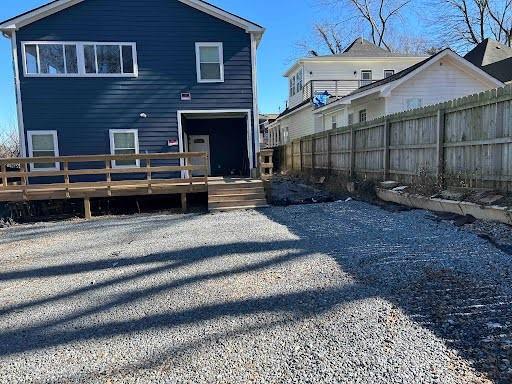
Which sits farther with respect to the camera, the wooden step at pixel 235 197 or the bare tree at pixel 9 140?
the bare tree at pixel 9 140

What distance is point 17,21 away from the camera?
1127 cm

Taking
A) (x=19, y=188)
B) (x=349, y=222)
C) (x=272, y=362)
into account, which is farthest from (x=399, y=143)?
(x=19, y=188)

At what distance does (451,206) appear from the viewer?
665 cm

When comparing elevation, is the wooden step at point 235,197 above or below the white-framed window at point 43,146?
below

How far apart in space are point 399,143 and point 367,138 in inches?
70.2

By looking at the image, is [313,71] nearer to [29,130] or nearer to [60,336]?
[29,130]

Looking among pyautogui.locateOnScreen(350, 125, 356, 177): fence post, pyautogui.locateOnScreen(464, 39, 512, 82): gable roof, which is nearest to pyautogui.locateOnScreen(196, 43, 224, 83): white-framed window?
pyautogui.locateOnScreen(350, 125, 356, 177): fence post

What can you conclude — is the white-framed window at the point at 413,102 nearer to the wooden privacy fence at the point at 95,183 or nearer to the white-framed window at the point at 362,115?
the white-framed window at the point at 362,115

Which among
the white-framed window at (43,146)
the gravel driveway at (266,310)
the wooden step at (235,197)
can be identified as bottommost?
the gravel driveway at (266,310)

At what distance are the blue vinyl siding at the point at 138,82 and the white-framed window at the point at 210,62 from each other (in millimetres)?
157

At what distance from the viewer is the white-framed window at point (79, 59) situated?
11.7 m

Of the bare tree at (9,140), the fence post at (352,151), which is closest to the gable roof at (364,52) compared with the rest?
the fence post at (352,151)

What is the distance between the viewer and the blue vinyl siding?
38.5 feet

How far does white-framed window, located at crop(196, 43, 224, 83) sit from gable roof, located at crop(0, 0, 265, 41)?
89cm
